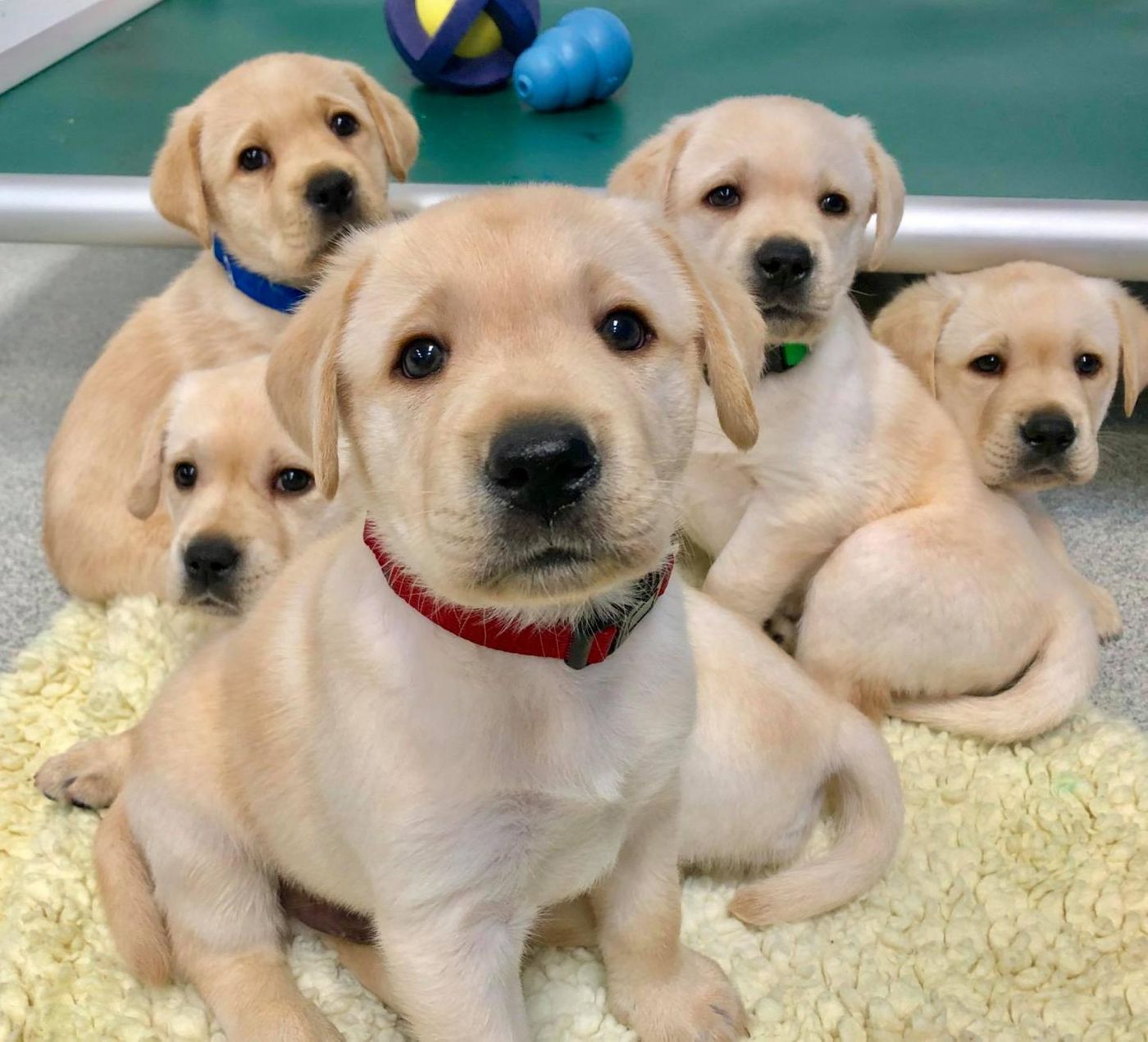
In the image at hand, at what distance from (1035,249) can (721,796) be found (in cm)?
183

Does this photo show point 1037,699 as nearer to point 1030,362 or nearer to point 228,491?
point 1030,362

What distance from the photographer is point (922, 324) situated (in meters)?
2.68

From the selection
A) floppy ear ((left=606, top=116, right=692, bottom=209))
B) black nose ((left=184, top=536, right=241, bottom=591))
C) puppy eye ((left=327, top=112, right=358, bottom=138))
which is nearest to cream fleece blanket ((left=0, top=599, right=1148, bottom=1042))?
black nose ((left=184, top=536, right=241, bottom=591))

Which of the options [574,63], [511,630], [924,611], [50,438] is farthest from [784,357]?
[50,438]

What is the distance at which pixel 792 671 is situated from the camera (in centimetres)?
199

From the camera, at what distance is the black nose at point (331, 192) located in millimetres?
2586

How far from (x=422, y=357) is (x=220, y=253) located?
1736 millimetres

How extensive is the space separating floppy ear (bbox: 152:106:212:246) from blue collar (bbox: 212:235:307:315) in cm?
10

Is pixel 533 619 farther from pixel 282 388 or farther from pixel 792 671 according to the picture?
pixel 792 671

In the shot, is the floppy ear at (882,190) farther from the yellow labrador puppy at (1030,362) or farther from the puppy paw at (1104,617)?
the puppy paw at (1104,617)

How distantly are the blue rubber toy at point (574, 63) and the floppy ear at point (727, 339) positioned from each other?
2.63m

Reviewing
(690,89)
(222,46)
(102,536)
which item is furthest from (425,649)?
(222,46)

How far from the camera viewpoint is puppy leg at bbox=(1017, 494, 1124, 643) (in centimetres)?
257

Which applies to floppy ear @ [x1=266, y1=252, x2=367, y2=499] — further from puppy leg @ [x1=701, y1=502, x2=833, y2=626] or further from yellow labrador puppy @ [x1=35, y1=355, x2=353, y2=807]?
puppy leg @ [x1=701, y1=502, x2=833, y2=626]
